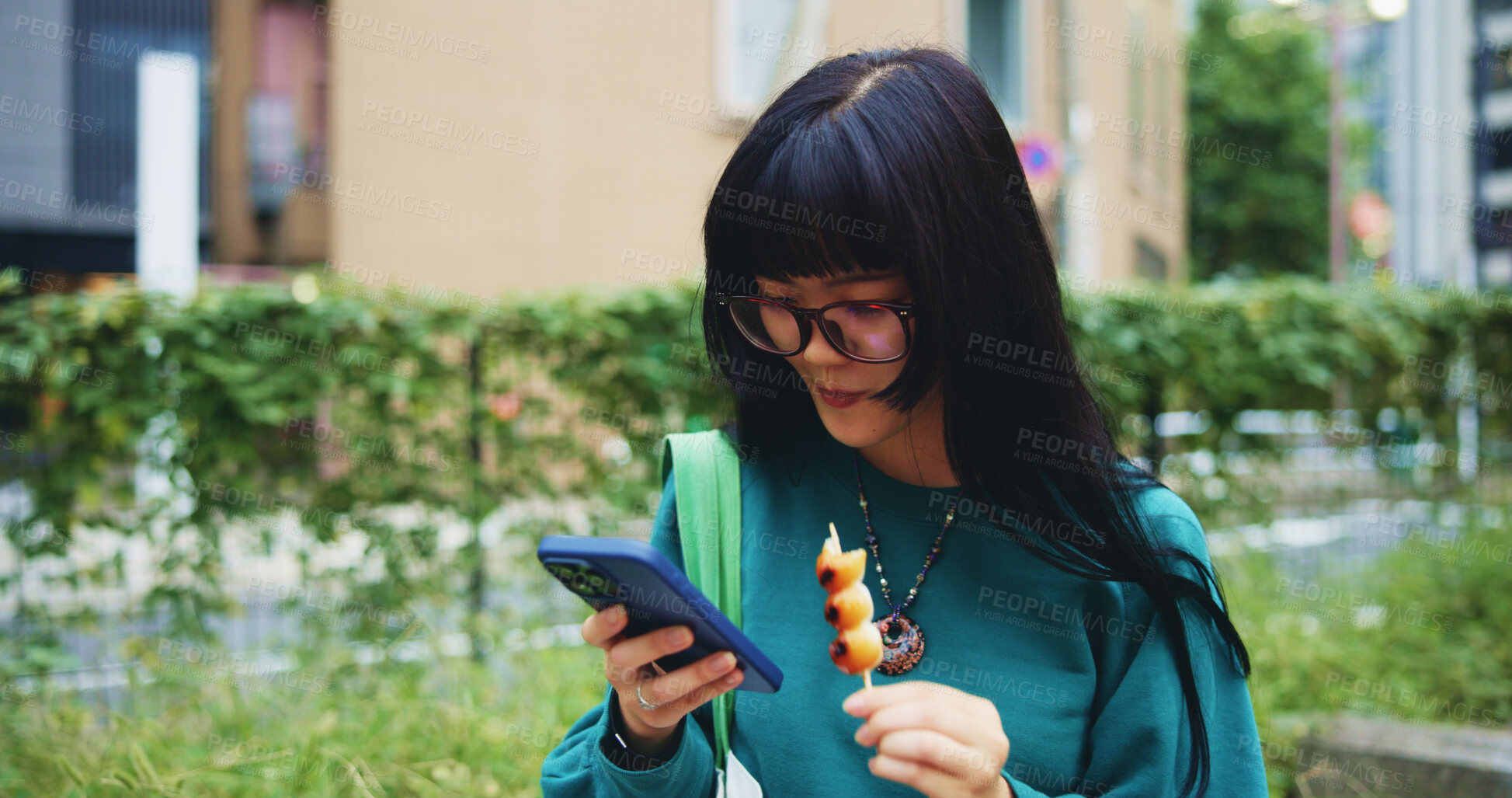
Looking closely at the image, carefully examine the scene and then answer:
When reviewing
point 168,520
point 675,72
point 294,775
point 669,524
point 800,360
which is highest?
point 675,72

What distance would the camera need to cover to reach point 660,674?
1.21 m

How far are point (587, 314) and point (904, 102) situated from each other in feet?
11.3

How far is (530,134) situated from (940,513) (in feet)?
29.4

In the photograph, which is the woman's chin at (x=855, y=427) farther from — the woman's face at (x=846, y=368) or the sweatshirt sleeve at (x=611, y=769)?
the sweatshirt sleeve at (x=611, y=769)

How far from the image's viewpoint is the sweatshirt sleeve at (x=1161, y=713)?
50.7 inches

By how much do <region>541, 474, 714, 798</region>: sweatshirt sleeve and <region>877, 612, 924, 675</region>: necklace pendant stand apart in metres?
0.28

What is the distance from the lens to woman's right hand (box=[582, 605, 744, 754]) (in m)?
1.13

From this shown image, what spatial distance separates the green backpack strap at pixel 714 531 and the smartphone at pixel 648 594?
263mm

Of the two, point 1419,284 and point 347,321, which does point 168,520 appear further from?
point 1419,284

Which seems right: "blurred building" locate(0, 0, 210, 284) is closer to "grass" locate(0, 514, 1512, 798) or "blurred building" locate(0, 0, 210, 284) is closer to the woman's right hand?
"grass" locate(0, 514, 1512, 798)

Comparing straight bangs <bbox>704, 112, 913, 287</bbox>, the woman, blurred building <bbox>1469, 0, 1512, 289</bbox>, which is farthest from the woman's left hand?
blurred building <bbox>1469, 0, 1512, 289</bbox>

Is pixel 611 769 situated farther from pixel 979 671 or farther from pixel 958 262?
pixel 958 262

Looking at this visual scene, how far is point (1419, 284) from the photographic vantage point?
6.84 metres

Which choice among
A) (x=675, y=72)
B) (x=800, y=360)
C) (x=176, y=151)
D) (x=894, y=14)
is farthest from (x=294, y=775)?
(x=894, y=14)
